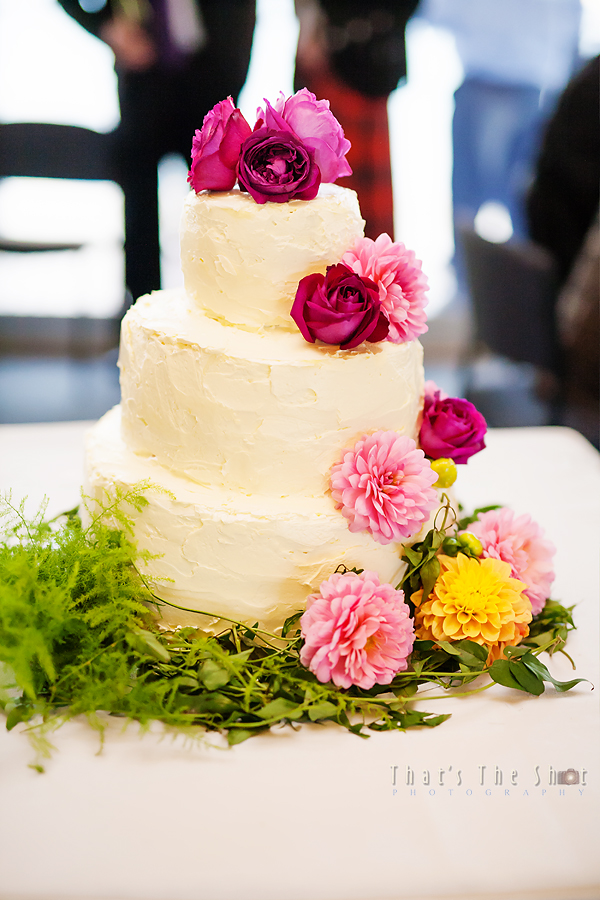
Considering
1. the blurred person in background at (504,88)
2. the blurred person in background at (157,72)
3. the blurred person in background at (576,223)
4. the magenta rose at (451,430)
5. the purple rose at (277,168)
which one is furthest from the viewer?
the blurred person in background at (504,88)

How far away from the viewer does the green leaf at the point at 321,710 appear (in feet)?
5.23

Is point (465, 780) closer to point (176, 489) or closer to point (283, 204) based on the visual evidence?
point (176, 489)

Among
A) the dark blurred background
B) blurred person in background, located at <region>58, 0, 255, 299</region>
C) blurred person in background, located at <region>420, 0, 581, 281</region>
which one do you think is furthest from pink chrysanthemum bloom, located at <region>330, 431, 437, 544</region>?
blurred person in background, located at <region>420, 0, 581, 281</region>

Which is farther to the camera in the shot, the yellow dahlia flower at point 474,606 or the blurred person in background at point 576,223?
the blurred person in background at point 576,223

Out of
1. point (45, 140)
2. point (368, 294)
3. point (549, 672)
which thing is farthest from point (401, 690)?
point (45, 140)

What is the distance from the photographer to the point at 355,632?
1.65 metres

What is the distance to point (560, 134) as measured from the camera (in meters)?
4.10

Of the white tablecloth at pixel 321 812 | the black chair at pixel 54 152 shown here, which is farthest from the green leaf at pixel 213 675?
the black chair at pixel 54 152

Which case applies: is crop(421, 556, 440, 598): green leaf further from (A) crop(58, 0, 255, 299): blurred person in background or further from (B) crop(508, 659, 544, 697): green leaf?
(A) crop(58, 0, 255, 299): blurred person in background

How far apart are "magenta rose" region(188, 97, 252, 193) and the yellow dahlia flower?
105 cm

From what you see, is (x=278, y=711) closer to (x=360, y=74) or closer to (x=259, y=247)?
(x=259, y=247)

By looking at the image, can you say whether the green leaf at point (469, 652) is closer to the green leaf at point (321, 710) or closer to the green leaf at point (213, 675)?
the green leaf at point (321, 710)

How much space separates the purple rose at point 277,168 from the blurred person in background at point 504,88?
3.33 m

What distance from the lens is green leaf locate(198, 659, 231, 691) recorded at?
1.62m
